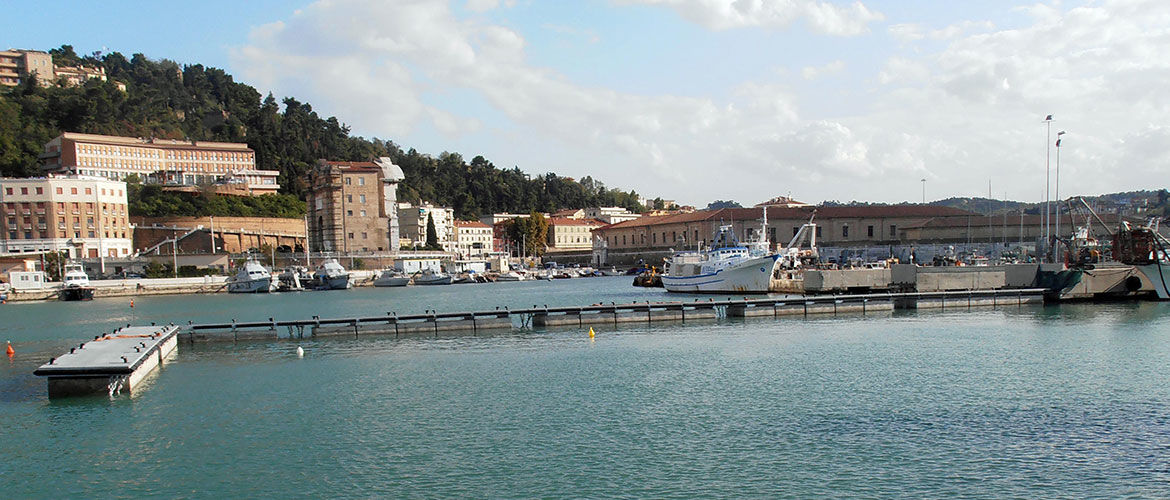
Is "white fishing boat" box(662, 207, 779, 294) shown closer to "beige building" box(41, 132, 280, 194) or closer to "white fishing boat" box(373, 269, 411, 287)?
"white fishing boat" box(373, 269, 411, 287)

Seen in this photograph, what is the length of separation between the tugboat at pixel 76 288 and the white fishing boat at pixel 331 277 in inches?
749

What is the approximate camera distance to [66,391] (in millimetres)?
18453

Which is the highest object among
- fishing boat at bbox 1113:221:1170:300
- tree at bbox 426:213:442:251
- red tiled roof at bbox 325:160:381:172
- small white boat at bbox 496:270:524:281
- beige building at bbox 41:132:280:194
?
beige building at bbox 41:132:280:194

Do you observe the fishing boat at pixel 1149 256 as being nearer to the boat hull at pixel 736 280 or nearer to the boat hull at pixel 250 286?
the boat hull at pixel 736 280

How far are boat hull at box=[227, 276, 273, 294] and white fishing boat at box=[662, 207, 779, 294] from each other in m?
37.7

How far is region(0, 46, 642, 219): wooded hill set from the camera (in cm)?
10750

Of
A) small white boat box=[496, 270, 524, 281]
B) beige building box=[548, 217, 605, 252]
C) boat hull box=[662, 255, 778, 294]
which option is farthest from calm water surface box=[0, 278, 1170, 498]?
beige building box=[548, 217, 605, 252]

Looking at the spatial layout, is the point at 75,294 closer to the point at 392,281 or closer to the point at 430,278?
the point at 392,281

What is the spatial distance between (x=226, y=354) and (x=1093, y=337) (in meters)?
29.2

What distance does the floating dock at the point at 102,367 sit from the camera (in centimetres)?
1841

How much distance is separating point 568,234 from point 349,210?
189ft

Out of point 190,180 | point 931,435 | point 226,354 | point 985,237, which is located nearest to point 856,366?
point 931,435

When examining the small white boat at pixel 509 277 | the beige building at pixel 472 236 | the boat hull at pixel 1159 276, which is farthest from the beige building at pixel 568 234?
the boat hull at pixel 1159 276

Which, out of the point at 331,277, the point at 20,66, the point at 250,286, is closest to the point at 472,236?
the point at 331,277
